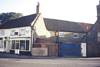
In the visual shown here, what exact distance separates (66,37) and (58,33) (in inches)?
96.1

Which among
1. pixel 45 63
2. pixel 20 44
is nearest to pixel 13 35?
pixel 20 44

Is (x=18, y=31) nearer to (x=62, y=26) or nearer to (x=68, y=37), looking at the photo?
(x=62, y=26)

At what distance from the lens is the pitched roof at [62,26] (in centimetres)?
4818

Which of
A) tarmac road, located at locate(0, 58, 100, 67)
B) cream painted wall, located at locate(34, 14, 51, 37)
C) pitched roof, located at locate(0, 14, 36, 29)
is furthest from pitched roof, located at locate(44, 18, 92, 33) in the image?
tarmac road, located at locate(0, 58, 100, 67)

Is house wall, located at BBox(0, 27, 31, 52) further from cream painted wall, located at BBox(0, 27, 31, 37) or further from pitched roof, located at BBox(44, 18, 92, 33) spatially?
pitched roof, located at BBox(44, 18, 92, 33)

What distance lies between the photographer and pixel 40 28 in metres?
44.6

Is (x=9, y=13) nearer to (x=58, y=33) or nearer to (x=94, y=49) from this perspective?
(x=58, y=33)

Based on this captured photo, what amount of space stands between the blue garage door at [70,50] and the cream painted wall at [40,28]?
294 inches

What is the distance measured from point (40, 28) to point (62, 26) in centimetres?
761

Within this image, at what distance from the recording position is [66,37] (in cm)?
4888

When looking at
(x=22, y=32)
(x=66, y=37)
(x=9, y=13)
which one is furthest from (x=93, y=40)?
(x=9, y=13)

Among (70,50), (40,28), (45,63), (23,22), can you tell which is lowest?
(45,63)

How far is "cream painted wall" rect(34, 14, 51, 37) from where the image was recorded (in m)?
43.8

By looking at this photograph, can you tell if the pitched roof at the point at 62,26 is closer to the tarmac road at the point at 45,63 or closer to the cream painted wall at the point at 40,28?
the cream painted wall at the point at 40,28
